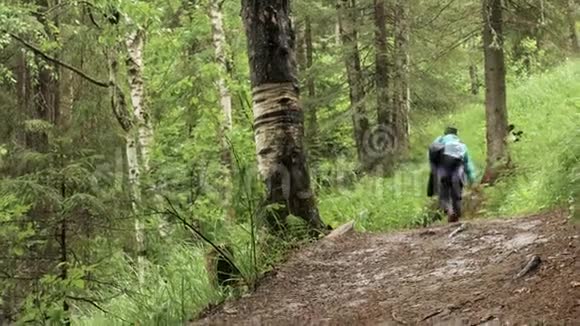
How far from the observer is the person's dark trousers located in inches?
404

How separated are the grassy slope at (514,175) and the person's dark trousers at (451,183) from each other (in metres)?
0.94

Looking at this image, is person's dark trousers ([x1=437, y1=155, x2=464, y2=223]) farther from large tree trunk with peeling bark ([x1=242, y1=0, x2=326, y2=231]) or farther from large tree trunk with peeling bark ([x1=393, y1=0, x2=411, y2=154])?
large tree trunk with peeling bark ([x1=393, y1=0, x2=411, y2=154])

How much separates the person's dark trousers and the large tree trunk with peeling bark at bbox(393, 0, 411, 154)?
6.04 m

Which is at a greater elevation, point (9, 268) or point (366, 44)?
point (366, 44)

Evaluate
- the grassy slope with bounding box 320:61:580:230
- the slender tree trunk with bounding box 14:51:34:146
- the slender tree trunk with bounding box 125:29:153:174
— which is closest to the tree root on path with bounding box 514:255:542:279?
the grassy slope with bounding box 320:61:580:230

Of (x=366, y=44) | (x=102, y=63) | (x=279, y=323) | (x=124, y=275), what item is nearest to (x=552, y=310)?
(x=279, y=323)

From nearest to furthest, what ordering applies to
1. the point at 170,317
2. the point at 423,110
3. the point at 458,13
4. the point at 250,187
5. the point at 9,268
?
the point at 170,317 < the point at 250,187 < the point at 9,268 < the point at 458,13 < the point at 423,110

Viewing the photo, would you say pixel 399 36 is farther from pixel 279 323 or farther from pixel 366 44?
pixel 279 323

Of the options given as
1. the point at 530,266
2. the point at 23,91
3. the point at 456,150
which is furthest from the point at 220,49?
the point at 530,266

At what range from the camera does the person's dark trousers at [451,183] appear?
10258mm

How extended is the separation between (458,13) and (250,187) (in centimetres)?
977

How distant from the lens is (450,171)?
10.3 meters

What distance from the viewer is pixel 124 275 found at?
7.38 metres

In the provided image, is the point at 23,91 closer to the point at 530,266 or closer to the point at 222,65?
the point at 222,65
